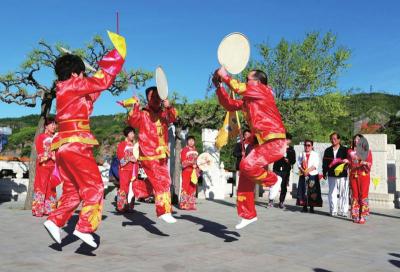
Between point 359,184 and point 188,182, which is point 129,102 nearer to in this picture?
point 188,182

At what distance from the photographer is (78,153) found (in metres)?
4.51

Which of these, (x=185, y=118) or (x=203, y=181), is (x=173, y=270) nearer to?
(x=185, y=118)

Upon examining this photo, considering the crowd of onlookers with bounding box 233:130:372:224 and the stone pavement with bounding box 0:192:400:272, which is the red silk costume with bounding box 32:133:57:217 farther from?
the crowd of onlookers with bounding box 233:130:372:224

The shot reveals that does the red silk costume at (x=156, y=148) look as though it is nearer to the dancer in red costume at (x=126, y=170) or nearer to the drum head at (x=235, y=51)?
the drum head at (x=235, y=51)

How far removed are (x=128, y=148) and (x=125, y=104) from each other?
2996 millimetres

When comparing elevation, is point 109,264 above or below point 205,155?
below

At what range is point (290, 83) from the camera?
18.5 metres

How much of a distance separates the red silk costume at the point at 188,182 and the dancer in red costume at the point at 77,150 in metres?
5.31

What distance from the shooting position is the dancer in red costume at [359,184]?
7.93m

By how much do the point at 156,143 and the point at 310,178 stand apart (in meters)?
5.21

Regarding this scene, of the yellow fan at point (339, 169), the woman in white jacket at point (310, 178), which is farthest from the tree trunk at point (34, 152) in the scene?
the yellow fan at point (339, 169)

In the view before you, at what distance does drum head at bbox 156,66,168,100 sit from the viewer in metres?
5.73

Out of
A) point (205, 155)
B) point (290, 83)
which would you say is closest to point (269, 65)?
point (290, 83)

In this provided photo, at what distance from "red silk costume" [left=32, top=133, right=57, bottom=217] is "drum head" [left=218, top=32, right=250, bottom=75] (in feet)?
14.1
